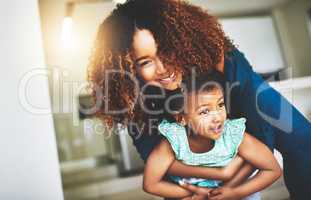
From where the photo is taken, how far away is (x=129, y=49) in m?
1.58

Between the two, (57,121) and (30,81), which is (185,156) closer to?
(57,121)

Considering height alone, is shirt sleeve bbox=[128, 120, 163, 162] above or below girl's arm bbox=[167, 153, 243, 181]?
above

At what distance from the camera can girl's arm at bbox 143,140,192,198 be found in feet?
5.12

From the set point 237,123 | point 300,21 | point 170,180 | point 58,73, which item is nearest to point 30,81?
point 58,73

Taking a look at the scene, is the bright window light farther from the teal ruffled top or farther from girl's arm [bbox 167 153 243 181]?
girl's arm [bbox 167 153 243 181]

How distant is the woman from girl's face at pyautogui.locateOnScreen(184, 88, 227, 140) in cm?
6

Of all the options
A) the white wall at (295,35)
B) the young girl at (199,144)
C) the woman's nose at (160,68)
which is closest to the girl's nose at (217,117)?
the young girl at (199,144)

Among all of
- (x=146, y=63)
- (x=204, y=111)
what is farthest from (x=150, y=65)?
(x=204, y=111)

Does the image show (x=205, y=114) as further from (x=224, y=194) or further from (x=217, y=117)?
(x=224, y=194)

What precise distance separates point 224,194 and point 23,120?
0.86m

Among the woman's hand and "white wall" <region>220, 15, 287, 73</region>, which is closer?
the woman's hand

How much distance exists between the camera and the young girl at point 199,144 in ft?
5.15

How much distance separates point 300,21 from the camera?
1.87 metres

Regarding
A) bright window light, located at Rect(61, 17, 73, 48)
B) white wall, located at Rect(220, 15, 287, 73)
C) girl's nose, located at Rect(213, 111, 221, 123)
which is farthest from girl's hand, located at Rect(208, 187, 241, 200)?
bright window light, located at Rect(61, 17, 73, 48)
